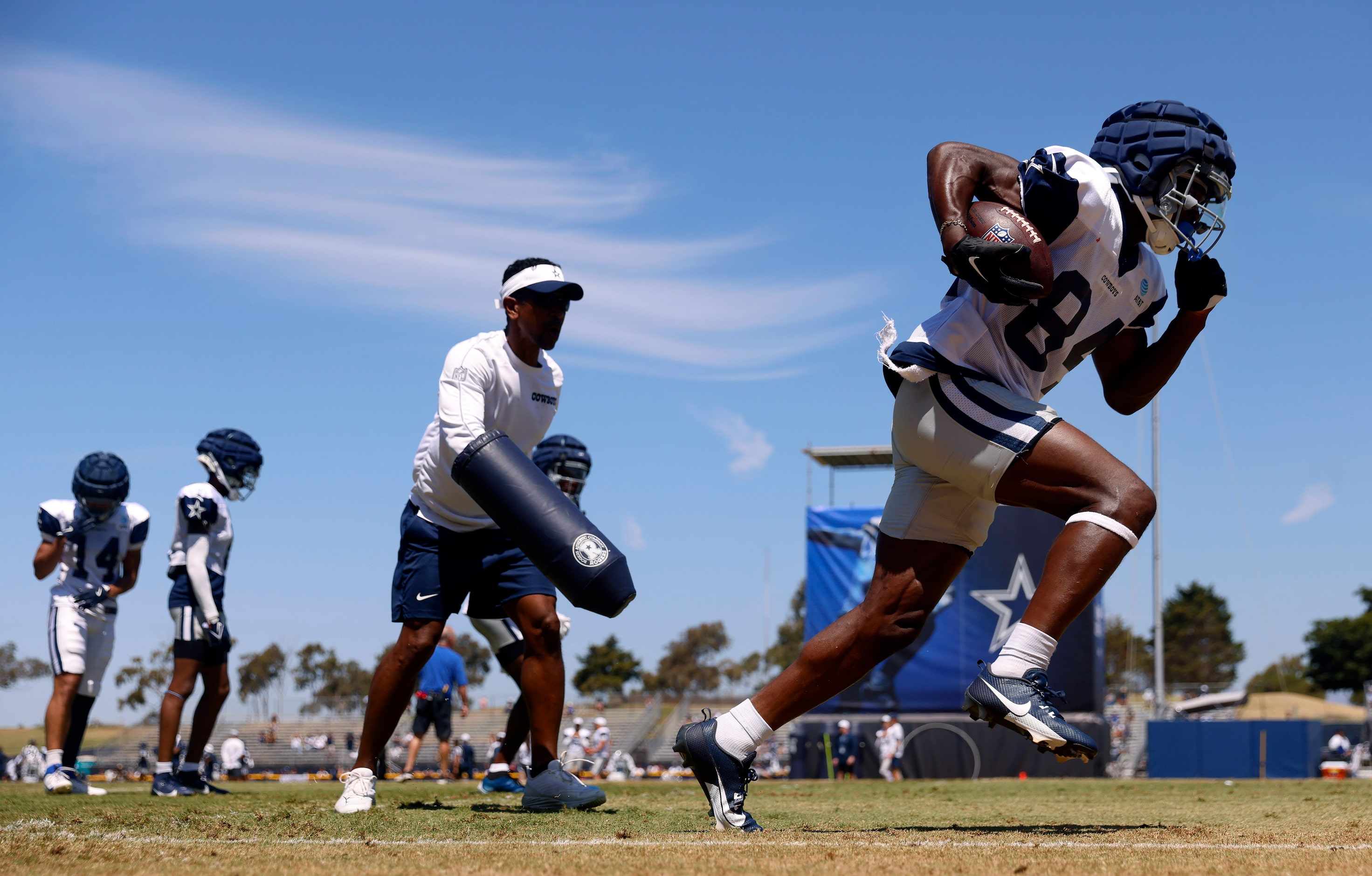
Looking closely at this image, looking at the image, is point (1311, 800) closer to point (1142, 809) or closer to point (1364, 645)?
point (1142, 809)

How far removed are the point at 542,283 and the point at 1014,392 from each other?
243cm

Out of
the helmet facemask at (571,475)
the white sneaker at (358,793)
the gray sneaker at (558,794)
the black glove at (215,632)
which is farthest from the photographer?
the helmet facemask at (571,475)

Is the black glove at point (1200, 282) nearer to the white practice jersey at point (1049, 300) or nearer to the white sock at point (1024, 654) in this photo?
the white practice jersey at point (1049, 300)

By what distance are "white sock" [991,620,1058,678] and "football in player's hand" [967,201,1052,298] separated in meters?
0.95

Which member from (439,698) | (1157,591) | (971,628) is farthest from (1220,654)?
(439,698)

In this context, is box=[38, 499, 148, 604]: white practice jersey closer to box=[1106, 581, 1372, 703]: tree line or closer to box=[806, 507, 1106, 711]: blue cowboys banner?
box=[806, 507, 1106, 711]: blue cowboys banner

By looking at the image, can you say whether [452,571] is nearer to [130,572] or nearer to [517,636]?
[517,636]

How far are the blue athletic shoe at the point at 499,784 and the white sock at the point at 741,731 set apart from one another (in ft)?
13.0

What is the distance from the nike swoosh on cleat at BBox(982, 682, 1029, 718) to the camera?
3.14 meters

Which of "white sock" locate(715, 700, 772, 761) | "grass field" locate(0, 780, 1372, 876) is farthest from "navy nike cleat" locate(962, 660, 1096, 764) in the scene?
"white sock" locate(715, 700, 772, 761)

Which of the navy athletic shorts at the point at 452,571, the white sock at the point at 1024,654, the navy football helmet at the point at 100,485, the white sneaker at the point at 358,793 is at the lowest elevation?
the white sneaker at the point at 358,793

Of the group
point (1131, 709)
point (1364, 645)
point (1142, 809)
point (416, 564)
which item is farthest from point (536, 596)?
point (1364, 645)

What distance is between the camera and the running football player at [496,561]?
204 inches

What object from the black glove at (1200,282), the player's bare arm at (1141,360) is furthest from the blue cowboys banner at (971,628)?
the black glove at (1200,282)
